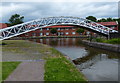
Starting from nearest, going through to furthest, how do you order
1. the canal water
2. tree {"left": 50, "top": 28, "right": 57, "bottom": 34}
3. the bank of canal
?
the bank of canal → the canal water → tree {"left": 50, "top": 28, "right": 57, "bottom": 34}

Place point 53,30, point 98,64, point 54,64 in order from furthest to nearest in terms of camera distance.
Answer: point 53,30
point 98,64
point 54,64

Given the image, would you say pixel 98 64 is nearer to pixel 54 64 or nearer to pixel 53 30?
pixel 54 64

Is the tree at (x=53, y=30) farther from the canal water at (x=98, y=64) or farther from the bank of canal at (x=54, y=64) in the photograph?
the bank of canal at (x=54, y=64)

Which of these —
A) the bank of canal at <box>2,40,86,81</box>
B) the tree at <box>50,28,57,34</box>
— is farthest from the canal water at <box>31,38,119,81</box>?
the tree at <box>50,28,57,34</box>

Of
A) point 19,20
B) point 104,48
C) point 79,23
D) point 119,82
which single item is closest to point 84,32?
point 19,20

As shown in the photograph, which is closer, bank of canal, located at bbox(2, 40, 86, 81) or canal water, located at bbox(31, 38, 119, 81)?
bank of canal, located at bbox(2, 40, 86, 81)

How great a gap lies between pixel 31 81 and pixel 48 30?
8386 cm

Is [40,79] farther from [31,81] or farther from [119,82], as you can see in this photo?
[119,82]

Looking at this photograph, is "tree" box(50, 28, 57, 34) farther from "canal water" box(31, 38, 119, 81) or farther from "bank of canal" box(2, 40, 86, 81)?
"bank of canal" box(2, 40, 86, 81)

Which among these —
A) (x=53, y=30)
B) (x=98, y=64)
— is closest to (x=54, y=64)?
(x=98, y=64)

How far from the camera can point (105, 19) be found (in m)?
101

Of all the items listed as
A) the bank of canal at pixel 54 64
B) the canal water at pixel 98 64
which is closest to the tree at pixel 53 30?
the canal water at pixel 98 64

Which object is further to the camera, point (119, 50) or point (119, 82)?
point (119, 50)

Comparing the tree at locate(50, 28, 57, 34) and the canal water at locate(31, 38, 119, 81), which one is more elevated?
the tree at locate(50, 28, 57, 34)
